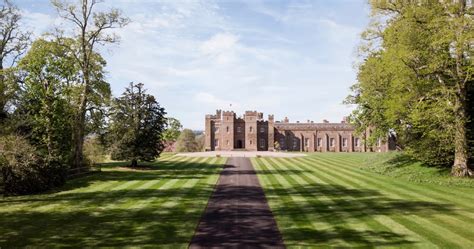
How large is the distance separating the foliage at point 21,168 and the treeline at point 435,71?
2143 centimetres

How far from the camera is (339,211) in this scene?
1437 cm

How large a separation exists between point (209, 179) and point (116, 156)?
1078 centimetres

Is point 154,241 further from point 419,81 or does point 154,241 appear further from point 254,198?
point 419,81

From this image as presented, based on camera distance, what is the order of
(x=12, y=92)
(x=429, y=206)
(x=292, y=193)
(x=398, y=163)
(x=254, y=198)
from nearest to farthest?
(x=429, y=206), (x=254, y=198), (x=292, y=193), (x=12, y=92), (x=398, y=163)

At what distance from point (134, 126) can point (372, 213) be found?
2307 centimetres

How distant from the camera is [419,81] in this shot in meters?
23.0

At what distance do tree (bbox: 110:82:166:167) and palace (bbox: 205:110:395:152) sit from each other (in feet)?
154

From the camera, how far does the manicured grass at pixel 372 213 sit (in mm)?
10602

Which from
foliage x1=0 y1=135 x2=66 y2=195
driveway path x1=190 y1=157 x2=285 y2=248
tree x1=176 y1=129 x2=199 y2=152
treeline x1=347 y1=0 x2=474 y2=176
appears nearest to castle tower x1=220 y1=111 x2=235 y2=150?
tree x1=176 y1=129 x2=199 y2=152

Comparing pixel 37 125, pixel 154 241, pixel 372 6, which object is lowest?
pixel 154 241

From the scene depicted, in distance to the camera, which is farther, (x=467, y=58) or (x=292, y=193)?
(x=467, y=58)


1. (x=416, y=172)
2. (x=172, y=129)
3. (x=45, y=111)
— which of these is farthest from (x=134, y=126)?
(x=172, y=129)

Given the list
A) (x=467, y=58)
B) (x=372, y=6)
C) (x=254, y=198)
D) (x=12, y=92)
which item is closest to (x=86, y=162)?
(x=12, y=92)

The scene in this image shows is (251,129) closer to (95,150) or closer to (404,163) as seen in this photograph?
(95,150)
